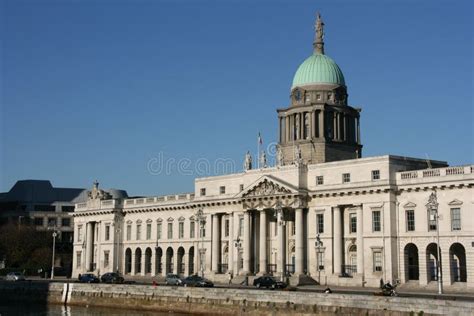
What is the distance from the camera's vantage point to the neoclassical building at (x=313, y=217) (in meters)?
81.2

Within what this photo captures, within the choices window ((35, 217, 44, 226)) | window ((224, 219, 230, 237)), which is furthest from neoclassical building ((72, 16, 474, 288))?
→ window ((35, 217, 44, 226))

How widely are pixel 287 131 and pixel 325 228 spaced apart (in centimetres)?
2485

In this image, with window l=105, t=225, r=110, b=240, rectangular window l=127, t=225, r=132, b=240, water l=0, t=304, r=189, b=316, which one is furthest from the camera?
window l=105, t=225, r=110, b=240

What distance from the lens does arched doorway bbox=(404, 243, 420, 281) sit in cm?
8419

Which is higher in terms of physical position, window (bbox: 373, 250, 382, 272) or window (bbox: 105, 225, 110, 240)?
window (bbox: 105, 225, 110, 240)

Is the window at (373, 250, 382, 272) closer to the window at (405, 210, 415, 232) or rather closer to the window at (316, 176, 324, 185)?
the window at (405, 210, 415, 232)

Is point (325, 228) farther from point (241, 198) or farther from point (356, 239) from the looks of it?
point (241, 198)

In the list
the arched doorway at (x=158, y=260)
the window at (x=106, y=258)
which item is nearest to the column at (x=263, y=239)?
the arched doorway at (x=158, y=260)

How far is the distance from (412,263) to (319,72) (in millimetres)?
37845

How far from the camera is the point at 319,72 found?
368 feet

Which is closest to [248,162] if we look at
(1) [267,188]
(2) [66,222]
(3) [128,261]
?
(1) [267,188]

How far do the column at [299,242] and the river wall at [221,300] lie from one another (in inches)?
862

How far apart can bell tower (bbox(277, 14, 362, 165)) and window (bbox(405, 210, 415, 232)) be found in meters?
24.4

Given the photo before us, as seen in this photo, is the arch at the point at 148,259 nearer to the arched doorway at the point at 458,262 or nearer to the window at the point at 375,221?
the window at the point at 375,221
